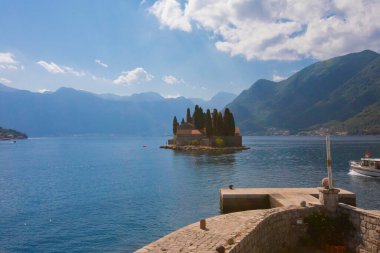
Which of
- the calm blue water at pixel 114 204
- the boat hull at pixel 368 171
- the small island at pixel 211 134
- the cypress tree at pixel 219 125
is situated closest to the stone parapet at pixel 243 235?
the calm blue water at pixel 114 204

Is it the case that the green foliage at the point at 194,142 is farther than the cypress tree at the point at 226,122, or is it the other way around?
the green foliage at the point at 194,142

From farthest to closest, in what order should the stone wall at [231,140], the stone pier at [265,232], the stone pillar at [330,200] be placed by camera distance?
1. the stone wall at [231,140]
2. the stone pillar at [330,200]
3. the stone pier at [265,232]

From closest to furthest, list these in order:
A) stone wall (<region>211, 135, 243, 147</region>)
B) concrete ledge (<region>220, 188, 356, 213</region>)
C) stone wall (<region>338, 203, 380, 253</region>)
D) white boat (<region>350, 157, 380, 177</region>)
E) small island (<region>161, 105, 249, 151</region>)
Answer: stone wall (<region>338, 203, 380, 253</region>) < concrete ledge (<region>220, 188, 356, 213</region>) < white boat (<region>350, 157, 380, 177</region>) < small island (<region>161, 105, 249, 151</region>) < stone wall (<region>211, 135, 243, 147</region>)

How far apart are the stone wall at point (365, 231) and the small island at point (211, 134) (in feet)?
353

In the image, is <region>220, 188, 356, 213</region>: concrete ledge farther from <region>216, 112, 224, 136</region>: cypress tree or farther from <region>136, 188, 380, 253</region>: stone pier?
<region>216, 112, 224, 136</region>: cypress tree

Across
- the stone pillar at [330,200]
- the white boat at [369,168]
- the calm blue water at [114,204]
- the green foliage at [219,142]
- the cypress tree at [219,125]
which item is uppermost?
the cypress tree at [219,125]

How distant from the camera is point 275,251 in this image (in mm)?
19141

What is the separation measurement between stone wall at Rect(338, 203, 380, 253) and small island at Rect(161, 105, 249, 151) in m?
107

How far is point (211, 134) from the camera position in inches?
5315

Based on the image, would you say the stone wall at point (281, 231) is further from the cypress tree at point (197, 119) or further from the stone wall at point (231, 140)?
the cypress tree at point (197, 119)

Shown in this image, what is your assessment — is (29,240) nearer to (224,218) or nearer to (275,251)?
(224,218)

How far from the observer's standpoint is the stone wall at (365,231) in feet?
56.4

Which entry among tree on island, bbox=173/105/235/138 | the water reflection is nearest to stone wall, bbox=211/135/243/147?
tree on island, bbox=173/105/235/138

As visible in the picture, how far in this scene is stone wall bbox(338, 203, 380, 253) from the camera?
56.4ft
